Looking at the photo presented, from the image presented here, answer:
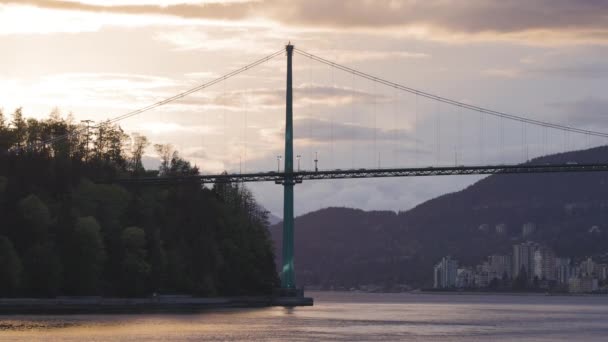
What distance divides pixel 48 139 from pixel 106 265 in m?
A: 26.1

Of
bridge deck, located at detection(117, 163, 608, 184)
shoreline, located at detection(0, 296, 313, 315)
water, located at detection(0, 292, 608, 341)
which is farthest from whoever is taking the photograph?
bridge deck, located at detection(117, 163, 608, 184)

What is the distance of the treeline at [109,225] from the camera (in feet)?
283

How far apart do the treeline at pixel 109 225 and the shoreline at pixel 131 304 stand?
4.36ft

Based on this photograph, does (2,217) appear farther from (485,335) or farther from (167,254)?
(485,335)

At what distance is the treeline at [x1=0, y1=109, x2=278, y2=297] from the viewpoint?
86375mm

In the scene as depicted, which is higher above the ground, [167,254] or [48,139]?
[48,139]

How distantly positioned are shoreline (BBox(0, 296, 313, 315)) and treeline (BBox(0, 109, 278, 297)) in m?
1.33

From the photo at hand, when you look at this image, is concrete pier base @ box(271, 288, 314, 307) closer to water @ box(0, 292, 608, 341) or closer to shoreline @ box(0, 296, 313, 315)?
shoreline @ box(0, 296, 313, 315)

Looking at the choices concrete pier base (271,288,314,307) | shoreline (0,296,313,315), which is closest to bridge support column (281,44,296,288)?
concrete pier base (271,288,314,307)

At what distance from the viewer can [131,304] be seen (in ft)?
298

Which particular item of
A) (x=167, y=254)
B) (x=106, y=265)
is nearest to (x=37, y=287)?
(x=106, y=265)

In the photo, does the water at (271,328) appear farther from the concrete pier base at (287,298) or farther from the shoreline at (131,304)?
the concrete pier base at (287,298)

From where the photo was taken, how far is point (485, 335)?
70812mm

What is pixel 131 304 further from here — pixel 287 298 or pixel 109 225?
pixel 287 298
